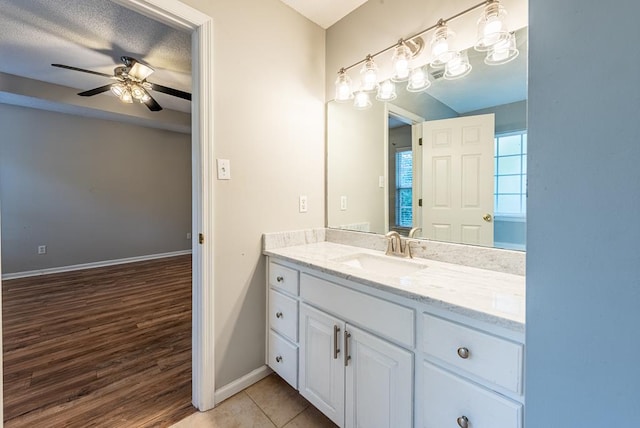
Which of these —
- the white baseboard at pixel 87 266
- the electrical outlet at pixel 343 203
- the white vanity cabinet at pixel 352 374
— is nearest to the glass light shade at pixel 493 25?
the electrical outlet at pixel 343 203

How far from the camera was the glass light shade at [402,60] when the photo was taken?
150 cm

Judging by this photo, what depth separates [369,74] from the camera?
1684 millimetres

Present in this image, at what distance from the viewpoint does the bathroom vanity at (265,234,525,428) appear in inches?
30.8

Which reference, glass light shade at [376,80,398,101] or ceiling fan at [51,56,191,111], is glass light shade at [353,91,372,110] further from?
ceiling fan at [51,56,191,111]

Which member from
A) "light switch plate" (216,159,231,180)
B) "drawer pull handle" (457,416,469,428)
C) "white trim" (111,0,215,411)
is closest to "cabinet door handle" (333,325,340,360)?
"drawer pull handle" (457,416,469,428)

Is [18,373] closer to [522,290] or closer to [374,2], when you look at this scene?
[522,290]

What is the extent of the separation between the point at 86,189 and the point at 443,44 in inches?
202

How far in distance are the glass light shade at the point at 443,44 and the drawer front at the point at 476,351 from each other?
4.22 feet

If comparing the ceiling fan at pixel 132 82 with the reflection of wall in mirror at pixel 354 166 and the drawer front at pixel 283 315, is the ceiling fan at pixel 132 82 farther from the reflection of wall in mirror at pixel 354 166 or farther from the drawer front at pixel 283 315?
the drawer front at pixel 283 315

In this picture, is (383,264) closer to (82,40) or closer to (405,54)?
(405,54)

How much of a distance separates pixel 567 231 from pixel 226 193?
1437 millimetres

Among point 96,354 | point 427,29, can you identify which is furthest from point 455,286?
point 96,354

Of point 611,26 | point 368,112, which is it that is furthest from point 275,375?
point 611,26

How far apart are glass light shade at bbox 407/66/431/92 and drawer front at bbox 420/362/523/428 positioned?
4.65 ft
